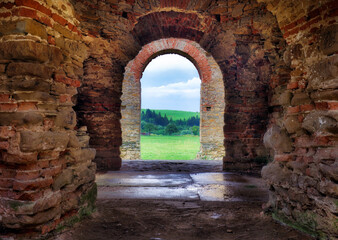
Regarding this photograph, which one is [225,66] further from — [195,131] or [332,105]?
[195,131]

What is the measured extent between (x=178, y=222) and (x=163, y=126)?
19286mm

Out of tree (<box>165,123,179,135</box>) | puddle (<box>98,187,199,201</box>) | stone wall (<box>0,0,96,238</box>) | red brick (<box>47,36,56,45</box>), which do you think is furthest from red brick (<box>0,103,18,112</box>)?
tree (<box>165,123,179,135</box>)

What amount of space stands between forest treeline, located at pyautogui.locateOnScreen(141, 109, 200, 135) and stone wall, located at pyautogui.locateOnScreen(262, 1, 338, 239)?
59.2 ft

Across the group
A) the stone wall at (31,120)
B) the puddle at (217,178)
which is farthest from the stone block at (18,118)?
the puddle at (217,178)

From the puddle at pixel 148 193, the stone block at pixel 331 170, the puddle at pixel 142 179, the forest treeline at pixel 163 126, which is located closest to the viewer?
the stone block at pixel 331 170

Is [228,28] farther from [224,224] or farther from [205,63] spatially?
[205,63]

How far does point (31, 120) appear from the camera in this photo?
180 cm

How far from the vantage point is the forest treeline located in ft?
66.9

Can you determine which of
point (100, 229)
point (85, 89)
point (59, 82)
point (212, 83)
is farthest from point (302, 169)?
point (212, 83)

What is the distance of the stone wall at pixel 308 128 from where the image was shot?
183 cm

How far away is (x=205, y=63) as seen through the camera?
961 centimetres

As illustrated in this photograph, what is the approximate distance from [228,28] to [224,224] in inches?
157

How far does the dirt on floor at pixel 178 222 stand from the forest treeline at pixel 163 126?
17.3 meters

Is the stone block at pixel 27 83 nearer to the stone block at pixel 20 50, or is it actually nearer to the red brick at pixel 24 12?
the stone block at pixel 20 50
